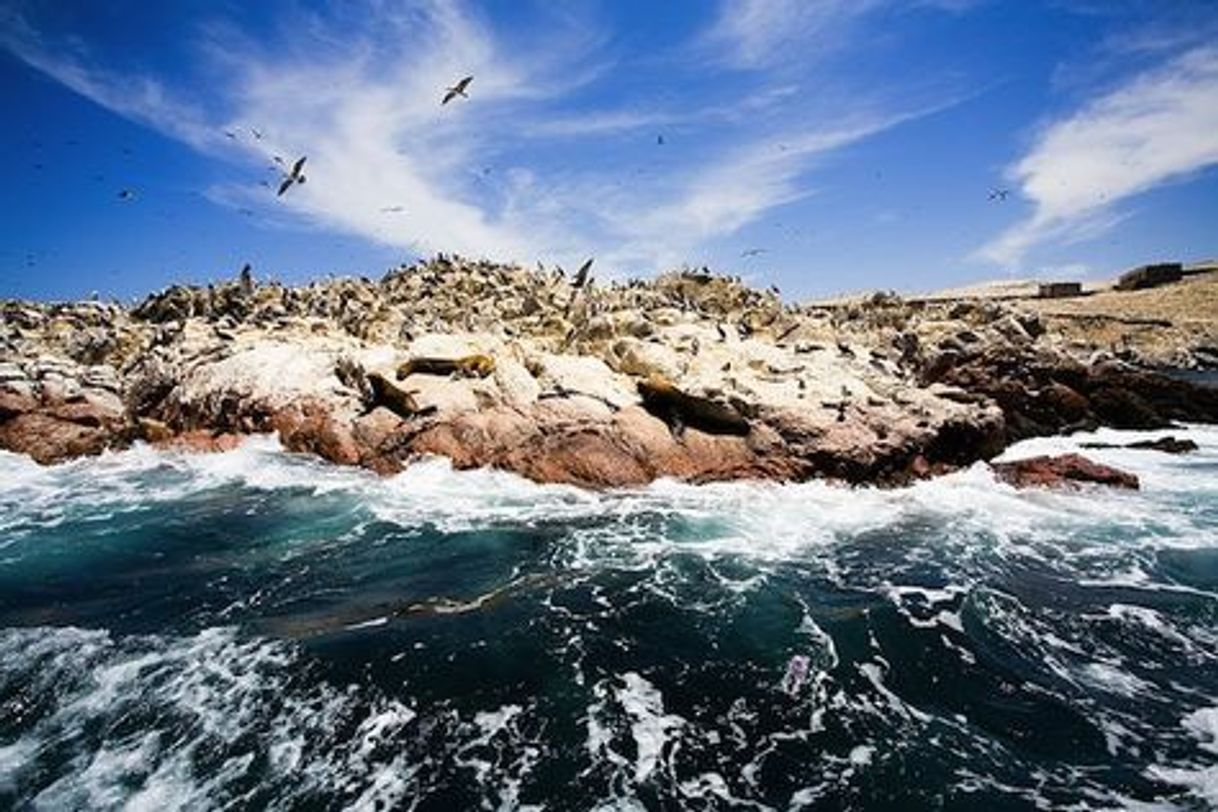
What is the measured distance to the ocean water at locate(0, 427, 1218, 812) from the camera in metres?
7.21

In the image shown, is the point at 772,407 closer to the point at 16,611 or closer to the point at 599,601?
the point at 599,601

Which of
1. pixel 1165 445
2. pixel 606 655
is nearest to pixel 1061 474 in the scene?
pixel 1165 445

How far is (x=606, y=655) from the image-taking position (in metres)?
9.77

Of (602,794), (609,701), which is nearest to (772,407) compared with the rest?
(609,701)

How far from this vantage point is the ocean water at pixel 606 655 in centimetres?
721

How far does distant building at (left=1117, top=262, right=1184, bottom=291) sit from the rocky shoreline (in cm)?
7295

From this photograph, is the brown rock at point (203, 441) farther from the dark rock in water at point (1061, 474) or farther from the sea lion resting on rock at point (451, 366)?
the dark rock in water at point (1061, 474)

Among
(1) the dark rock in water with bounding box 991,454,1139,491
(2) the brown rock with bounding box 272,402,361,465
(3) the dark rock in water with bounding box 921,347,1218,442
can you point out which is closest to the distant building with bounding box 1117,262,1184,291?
(3) the dark rock in water with bounding box 921,347,1218,442

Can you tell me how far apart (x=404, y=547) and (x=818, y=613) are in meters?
7.61

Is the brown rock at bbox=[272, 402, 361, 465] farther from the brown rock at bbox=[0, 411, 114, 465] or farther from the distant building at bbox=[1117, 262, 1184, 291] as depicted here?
the distant building at bbox=[1117, 262, 1184, 291]

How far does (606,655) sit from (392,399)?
535 inches

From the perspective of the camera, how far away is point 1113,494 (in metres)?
18.5

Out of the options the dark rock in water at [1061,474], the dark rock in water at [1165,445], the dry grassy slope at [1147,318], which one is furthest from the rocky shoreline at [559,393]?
the dry grassy slope at [1147,318]

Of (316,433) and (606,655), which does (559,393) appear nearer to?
(316,433)
